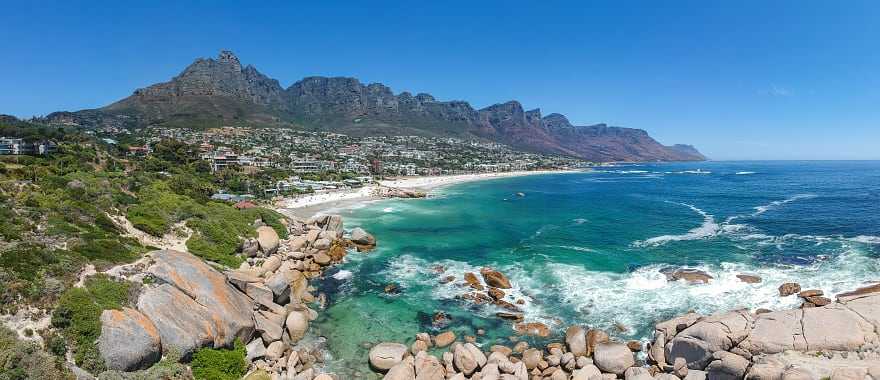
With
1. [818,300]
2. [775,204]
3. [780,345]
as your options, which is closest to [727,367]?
[780,345]

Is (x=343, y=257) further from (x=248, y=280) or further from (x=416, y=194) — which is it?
(x=416, y=194)

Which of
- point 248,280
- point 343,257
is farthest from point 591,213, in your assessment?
point 248,280

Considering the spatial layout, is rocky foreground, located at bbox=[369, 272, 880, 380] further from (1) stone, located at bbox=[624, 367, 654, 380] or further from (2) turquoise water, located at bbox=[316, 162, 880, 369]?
(2) turquoise water, located at bbox=[316, 162, 880, 369]

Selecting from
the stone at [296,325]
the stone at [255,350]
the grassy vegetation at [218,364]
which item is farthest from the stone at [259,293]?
the grassy vegetation at [218,364]

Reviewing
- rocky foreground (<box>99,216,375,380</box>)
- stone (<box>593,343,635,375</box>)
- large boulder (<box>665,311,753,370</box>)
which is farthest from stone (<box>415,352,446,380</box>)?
large boulder (<box>665,311,753,370</box>)

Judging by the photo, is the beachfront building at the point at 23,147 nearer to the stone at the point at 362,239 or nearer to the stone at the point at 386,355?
the stone at the point at 362,239
